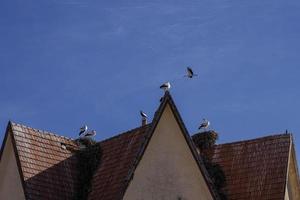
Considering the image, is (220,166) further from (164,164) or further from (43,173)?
(43,173)

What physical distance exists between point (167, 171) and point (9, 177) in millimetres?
7183

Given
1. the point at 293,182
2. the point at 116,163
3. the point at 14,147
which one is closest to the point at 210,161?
the point at 293,182

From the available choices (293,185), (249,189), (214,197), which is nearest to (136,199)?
(214,197)

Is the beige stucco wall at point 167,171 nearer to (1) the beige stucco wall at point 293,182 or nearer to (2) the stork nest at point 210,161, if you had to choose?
(2) the stork nest at point 210,161

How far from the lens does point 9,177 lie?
112 ft

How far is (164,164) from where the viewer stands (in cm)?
3169

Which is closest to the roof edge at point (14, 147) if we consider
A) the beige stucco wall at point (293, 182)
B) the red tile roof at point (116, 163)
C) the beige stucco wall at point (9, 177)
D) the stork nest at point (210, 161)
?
the beige stucco wall at point (9, 177)

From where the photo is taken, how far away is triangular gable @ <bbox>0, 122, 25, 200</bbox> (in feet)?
109

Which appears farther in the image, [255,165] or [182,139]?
[255,165]

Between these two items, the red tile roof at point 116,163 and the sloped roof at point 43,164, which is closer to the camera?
the red tile roof at point 116,163

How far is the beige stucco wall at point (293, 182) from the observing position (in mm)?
35500

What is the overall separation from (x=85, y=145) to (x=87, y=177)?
6.48 feet

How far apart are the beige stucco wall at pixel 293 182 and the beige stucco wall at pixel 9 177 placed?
1184cm

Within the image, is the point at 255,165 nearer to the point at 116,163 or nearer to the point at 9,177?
the point at 116,163
